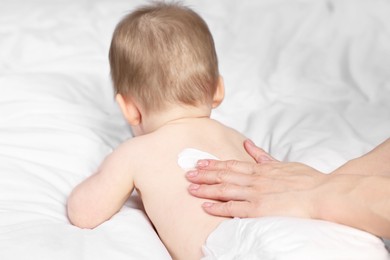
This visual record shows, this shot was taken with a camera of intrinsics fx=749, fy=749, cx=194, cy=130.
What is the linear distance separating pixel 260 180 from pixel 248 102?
2.45ft

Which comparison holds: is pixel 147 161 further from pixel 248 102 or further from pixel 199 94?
pixel 248 102

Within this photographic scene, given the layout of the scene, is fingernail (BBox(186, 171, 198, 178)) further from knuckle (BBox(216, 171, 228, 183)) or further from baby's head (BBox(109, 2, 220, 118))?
baby's head (BBox(109, 2, 220, 118))

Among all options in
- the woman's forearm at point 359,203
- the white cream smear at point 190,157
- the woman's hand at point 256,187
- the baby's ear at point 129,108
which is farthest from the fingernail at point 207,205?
the baby's ear at point 129,108

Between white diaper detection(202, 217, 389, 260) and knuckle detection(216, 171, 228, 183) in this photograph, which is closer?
white diaper detection(202, 217, 389, 260)

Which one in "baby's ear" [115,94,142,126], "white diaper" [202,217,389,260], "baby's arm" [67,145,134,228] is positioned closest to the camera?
"white diaper" [202,217,389,260]

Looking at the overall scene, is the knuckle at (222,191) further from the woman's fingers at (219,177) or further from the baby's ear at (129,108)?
the baby's ear at (129,108)

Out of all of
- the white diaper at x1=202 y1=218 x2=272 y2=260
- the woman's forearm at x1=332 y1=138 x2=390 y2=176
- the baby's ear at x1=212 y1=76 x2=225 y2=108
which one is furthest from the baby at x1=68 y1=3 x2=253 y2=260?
the woman's forearm at x1=332 y1=138 x2=390 y2=176

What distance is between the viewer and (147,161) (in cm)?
158

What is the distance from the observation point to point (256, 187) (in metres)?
1.46

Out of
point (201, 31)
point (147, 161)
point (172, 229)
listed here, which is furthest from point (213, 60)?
point (172, 229)

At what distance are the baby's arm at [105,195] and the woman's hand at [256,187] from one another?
16 centimetres

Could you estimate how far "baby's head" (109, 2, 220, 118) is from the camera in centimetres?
164

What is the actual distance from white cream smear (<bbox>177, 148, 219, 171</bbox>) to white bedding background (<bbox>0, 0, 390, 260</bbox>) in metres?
0.15

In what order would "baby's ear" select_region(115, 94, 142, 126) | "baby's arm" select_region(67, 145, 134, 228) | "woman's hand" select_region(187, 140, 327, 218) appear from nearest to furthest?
"woman's hand" select_region(187, 140, 327, 218)
"baby's arm" select_region(67, 145, 134, 228)
"baby's ear" select_region(115, 94, 142, 126)
